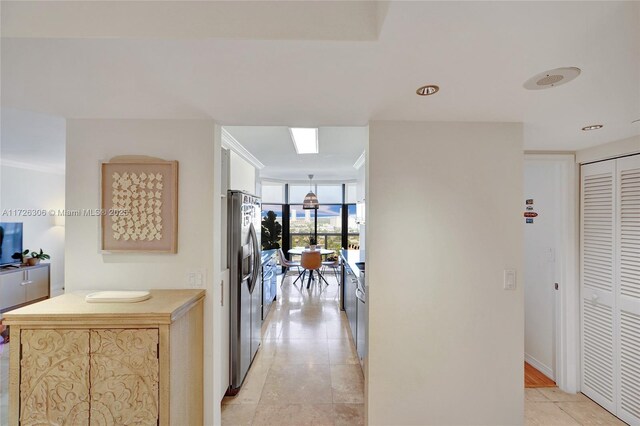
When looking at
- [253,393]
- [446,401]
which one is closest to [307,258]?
[253,393]

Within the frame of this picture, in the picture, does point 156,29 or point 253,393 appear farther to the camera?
point 253,393

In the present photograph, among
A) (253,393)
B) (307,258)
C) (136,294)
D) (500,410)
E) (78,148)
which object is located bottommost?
(253,393)

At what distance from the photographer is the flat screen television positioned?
423 cm

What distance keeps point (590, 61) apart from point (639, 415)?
2.76m

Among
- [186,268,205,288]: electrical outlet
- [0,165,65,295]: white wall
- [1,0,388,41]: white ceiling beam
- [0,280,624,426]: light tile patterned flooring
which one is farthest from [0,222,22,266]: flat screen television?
[1,0,388,41]: white ceiling beam

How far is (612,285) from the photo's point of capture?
7.56 ft

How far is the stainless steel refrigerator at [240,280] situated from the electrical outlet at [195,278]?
54 cm

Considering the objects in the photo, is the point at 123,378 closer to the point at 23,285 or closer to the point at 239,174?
the point at 239,174

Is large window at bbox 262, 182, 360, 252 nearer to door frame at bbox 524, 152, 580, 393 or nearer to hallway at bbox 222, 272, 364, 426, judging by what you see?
hallway at bbox 222, 272, 364, 426

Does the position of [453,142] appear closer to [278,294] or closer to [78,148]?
[78,148]

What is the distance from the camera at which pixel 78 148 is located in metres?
1.90

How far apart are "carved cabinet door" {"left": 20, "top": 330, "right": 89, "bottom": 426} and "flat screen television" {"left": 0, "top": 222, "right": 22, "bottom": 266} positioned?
4377 millimetres

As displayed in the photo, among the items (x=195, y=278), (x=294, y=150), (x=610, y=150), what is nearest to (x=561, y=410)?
(x=610, y=150)

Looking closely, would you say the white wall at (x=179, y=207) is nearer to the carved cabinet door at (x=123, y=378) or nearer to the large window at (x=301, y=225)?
the carved cabinet door at (x=123, y=378)
